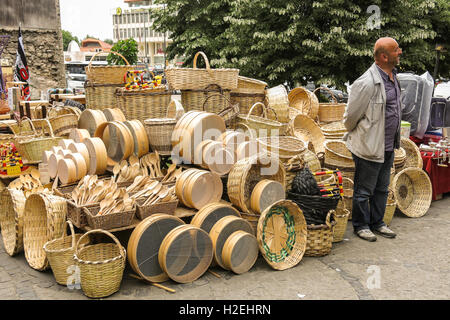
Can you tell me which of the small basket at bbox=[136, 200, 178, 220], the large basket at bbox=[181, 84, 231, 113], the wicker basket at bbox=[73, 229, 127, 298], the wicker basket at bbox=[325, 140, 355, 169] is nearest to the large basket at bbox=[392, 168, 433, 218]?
the wicker basket at bbox=[325, 140, 355, 169]

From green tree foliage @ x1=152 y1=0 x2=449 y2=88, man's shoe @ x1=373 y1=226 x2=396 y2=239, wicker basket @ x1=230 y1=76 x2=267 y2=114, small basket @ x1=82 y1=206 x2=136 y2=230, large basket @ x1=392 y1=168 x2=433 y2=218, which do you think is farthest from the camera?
green tree foliage @ x1=152 y1=0 x2=449 y2=88

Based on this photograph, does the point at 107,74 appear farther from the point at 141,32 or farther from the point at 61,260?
the point at 141,32

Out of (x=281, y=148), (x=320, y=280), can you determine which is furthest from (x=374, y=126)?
(x=320, y=280)

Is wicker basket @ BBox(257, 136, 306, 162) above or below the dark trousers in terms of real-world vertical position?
above

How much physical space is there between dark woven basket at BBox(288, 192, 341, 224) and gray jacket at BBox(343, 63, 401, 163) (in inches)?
23.2

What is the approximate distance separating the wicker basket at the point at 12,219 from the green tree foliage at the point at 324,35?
6.94m

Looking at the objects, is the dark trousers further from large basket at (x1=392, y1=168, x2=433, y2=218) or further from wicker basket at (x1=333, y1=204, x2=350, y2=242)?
large basket at (x1=392, y1=168, x2=433, y2=218)

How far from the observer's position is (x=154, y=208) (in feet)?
11.6

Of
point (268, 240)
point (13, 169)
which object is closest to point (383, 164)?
point (268, 240)

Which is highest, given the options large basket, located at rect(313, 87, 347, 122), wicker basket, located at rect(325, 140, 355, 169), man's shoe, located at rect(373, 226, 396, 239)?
large basket, located at rect(313, 87, 347, 122)

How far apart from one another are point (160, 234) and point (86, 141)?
1.59 metres

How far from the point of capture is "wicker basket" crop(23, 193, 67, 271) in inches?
136

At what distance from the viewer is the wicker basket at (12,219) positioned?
12.3 feet

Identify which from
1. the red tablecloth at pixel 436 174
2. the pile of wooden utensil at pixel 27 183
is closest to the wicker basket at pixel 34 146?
the pile of wooden utensil at pixel 27 183
